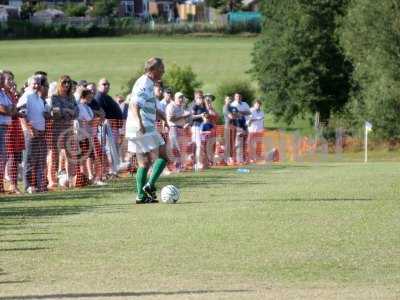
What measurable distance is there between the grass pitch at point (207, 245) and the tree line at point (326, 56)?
1995 inches

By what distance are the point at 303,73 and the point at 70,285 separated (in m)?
72.0

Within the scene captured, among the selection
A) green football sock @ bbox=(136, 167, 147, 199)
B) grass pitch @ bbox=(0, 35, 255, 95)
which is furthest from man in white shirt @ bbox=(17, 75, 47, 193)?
grass pitch @ bbox=(0, 35, 255, 95)

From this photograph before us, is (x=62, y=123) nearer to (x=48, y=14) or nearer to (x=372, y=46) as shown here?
(x=372, y=46)

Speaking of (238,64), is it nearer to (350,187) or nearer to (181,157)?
(181,157)

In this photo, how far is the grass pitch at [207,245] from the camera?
10672 millimetres

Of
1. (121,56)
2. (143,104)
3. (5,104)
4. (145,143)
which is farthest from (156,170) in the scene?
(121,56)

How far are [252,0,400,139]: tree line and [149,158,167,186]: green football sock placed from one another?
51.3m

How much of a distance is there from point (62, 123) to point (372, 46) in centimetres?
4962

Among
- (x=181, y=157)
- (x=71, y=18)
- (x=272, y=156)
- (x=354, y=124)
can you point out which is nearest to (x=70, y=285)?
(x=181, y=157)

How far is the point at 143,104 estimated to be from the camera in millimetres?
18125

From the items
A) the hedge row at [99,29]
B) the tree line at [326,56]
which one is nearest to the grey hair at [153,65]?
the tree line at [326,56]

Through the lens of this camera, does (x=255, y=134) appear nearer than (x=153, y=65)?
No

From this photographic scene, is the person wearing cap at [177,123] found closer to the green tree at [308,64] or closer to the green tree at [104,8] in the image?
the green tree at [308,64]

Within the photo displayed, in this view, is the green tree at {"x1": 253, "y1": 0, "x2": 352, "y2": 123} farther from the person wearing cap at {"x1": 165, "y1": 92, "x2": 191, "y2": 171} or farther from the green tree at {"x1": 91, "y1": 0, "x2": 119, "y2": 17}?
the green tree at {"x1": 91, "y1": 0, "x2": 119, "y2": 17}
